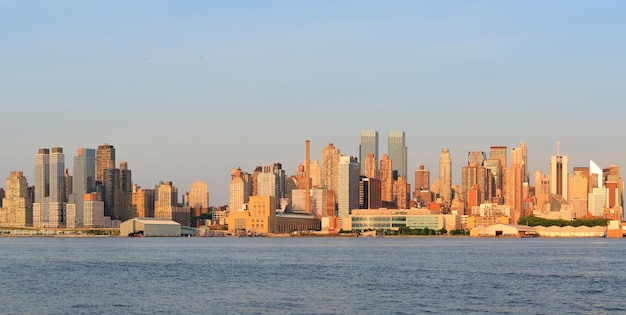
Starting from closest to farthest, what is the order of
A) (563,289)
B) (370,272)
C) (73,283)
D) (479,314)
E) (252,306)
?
(479,314)
(252,306)
(563,289)
(73,283)
(370,272)

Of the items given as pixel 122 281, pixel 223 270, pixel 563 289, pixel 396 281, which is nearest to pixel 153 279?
A: pixel 122 281

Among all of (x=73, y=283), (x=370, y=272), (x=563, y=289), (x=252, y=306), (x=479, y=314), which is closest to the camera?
(x=479, y=314)

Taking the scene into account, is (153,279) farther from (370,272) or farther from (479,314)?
(479,314)

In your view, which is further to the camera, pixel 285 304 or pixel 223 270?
pixel 223 270

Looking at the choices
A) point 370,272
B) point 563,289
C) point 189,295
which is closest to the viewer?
point 189,295

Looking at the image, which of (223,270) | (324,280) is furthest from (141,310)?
(223,270)

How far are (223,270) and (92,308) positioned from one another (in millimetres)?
39261

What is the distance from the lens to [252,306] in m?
62.8

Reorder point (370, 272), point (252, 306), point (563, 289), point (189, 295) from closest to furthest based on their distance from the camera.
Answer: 1. point (252, 306)
2. point (189, 295)
3. point (563, 289)
4. point (370, 272)

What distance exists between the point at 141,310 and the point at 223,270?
39.9 metres

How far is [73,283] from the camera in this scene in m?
81.6

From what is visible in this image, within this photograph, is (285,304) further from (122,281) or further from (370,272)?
(370,272)

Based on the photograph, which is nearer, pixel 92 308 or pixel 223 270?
pixel 92 308

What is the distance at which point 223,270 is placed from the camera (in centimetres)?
10075
